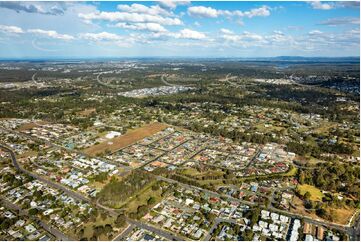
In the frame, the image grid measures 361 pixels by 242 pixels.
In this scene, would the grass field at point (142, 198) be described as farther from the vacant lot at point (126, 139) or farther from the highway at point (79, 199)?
the vacant lot at point (126, 139)

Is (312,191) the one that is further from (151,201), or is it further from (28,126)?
(28,126)

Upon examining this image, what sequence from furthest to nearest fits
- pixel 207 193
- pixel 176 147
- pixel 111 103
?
1. pixel 111 103
2. pixel 176 147
3. pixel 207 193

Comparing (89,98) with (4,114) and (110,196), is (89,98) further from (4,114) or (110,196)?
(110,196)

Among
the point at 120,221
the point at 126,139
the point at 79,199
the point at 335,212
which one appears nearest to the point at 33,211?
the point at 79,199

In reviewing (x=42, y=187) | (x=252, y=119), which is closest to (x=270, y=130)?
(x=252, y=119)

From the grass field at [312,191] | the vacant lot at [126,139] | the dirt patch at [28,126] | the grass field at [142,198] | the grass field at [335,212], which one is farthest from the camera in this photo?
the dirt patch at [28,126]

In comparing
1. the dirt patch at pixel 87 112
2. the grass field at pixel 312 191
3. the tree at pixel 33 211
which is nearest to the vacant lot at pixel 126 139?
the tree at pixel 33 211
